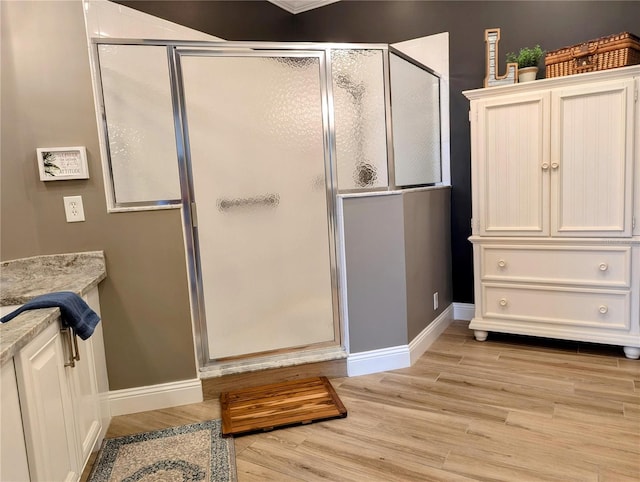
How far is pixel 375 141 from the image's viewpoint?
102 inches

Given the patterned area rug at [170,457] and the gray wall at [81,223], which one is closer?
the patterned area rug at [170,457]

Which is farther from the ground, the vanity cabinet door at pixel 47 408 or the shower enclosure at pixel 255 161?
the shower enclosure at pixel 255 161

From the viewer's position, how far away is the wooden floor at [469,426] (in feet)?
5.75

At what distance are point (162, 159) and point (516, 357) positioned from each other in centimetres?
245

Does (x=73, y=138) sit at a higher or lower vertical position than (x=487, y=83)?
lower

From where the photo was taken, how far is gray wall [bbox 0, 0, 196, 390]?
1.99 meters

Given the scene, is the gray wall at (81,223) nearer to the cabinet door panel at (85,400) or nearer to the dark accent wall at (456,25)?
the cabinet door panel at (85,400)

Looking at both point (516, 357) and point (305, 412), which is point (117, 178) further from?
point (516, 357)

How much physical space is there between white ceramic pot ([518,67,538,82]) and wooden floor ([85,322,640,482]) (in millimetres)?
1788

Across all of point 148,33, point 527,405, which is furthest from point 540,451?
point 148,33

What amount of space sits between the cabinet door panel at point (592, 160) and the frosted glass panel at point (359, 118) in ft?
3.58

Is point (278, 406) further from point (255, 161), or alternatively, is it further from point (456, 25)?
point (456, 25)

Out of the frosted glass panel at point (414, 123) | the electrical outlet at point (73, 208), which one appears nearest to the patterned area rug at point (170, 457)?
the electrical outlet at point (73, 208)

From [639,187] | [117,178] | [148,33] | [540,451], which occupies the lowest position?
[540,451]
